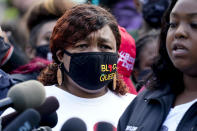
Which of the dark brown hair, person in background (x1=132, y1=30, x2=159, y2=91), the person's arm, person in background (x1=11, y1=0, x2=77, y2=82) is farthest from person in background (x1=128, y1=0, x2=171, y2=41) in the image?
the dark brown hair

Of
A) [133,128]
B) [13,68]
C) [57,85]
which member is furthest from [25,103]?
[13,68]

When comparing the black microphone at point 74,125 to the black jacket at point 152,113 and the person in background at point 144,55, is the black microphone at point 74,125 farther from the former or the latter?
the person in background at point 144,55

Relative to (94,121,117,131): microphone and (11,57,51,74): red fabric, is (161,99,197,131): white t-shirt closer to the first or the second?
(94,121,117,131): microphone

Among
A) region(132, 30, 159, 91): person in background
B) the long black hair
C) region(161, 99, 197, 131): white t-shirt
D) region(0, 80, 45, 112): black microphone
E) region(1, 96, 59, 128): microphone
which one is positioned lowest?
region(132, 30, 159, 91): person in background

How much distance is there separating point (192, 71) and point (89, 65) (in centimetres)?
101

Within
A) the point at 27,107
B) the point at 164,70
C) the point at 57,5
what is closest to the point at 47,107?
the point at 27,107

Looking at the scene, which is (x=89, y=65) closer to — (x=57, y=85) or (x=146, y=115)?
(x=57, y=85)

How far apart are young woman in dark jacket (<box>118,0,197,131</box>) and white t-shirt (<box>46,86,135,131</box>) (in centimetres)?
42

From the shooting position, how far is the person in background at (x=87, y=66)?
10.7 feet

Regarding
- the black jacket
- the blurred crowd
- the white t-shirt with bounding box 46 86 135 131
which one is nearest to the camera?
the black jacket

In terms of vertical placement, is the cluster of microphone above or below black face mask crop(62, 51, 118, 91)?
above

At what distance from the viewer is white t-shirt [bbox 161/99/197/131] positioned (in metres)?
2.46

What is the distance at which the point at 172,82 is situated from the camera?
2.80 m

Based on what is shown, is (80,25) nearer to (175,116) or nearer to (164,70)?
(164,70)
